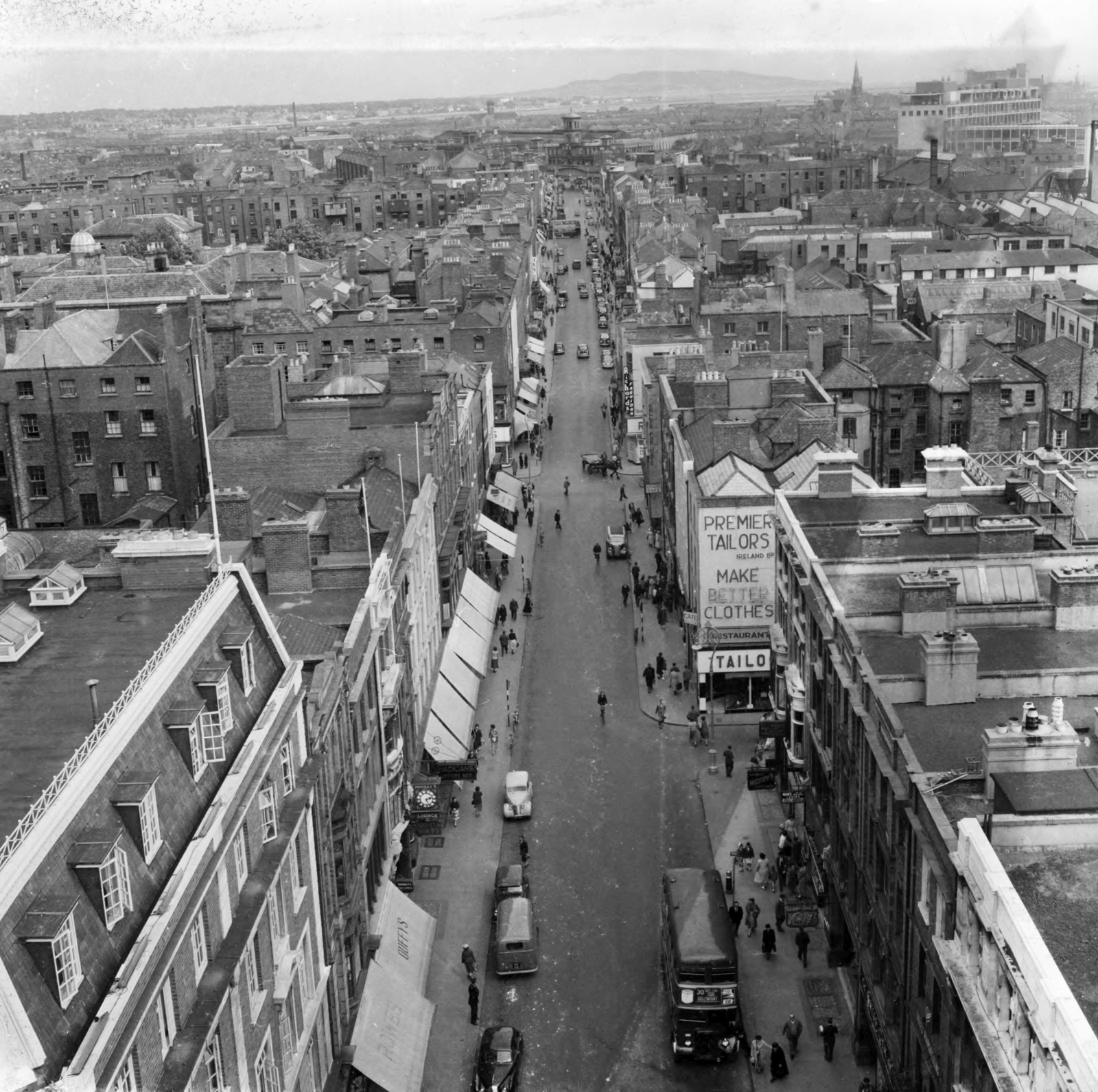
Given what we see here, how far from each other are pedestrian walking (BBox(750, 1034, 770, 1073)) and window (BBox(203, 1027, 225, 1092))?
51.7ft

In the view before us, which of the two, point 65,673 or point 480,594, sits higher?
point 65,673

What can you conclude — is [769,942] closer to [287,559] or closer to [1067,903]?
[287,559]

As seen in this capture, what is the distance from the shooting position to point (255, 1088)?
1043 inches

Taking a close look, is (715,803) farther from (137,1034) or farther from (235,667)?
(137,1034)

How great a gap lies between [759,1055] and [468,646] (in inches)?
1069

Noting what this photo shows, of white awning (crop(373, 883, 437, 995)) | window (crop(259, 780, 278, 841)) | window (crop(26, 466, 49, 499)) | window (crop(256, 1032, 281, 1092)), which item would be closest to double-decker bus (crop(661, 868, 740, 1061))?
white awning (crop(373, 883, 437, 995))

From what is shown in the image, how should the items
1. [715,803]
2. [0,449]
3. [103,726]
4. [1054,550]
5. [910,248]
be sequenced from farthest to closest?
[910,248]
[0,449]
[715,803]
[1054,550]
[103,726]

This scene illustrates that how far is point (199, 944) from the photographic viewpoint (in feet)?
79.5

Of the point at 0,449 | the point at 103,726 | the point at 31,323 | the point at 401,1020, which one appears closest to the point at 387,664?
the point at 401,1020

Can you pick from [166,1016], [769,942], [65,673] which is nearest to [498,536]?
[769,942]

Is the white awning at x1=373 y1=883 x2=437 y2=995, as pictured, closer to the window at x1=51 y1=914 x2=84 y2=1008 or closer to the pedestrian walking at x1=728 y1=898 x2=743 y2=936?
the pedestrian walking at x1=728 y1=898 x2=743 y2=936

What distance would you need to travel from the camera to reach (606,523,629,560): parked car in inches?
3071

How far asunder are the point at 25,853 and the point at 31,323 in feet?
224

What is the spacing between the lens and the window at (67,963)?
18.7 metres
